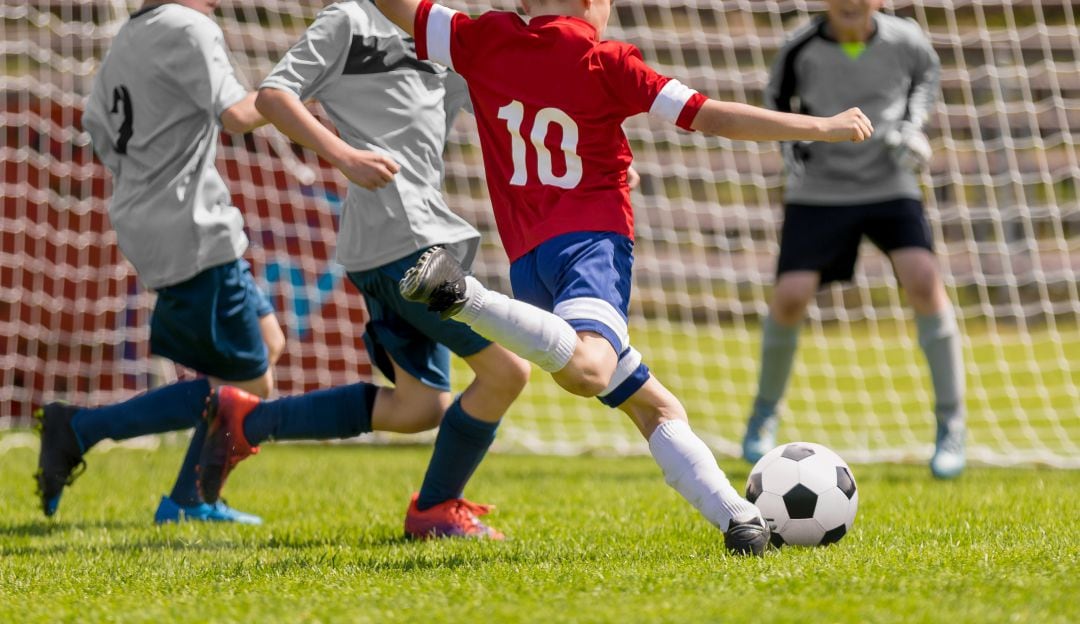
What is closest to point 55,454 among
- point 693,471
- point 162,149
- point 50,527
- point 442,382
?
point 50,527

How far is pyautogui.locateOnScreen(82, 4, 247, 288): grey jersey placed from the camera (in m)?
3.62

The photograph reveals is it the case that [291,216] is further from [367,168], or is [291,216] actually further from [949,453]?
[367,168]

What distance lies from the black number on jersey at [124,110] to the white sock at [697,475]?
73.3 inches

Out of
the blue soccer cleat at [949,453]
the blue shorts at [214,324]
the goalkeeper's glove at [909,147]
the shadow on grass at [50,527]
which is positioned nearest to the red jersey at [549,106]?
the blue shorts at [214,324]

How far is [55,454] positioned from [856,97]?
3.04 metres

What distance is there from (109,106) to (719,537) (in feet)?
7.02

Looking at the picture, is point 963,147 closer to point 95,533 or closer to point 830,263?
point 830,263

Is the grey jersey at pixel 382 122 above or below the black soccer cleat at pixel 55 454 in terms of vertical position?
above

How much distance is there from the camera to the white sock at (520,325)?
2.53 meters

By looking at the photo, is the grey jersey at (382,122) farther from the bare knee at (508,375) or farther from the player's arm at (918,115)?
the player's arm at (918,115)

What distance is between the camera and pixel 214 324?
146 inches

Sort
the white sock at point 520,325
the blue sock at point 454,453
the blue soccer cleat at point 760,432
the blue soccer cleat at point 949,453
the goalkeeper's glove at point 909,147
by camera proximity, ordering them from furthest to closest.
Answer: the blue soccer cleat at point 760,432, the blue soccer cleat at point 949,453, the goalkeeper's glove at point 909,147, the blue sock at point 454,453, the white sock at point 520,325

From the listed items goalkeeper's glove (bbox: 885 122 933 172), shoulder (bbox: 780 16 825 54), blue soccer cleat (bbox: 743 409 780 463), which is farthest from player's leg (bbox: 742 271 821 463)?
shoulder (bbox: 780 16 825 54)

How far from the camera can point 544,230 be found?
2789 millimetres
